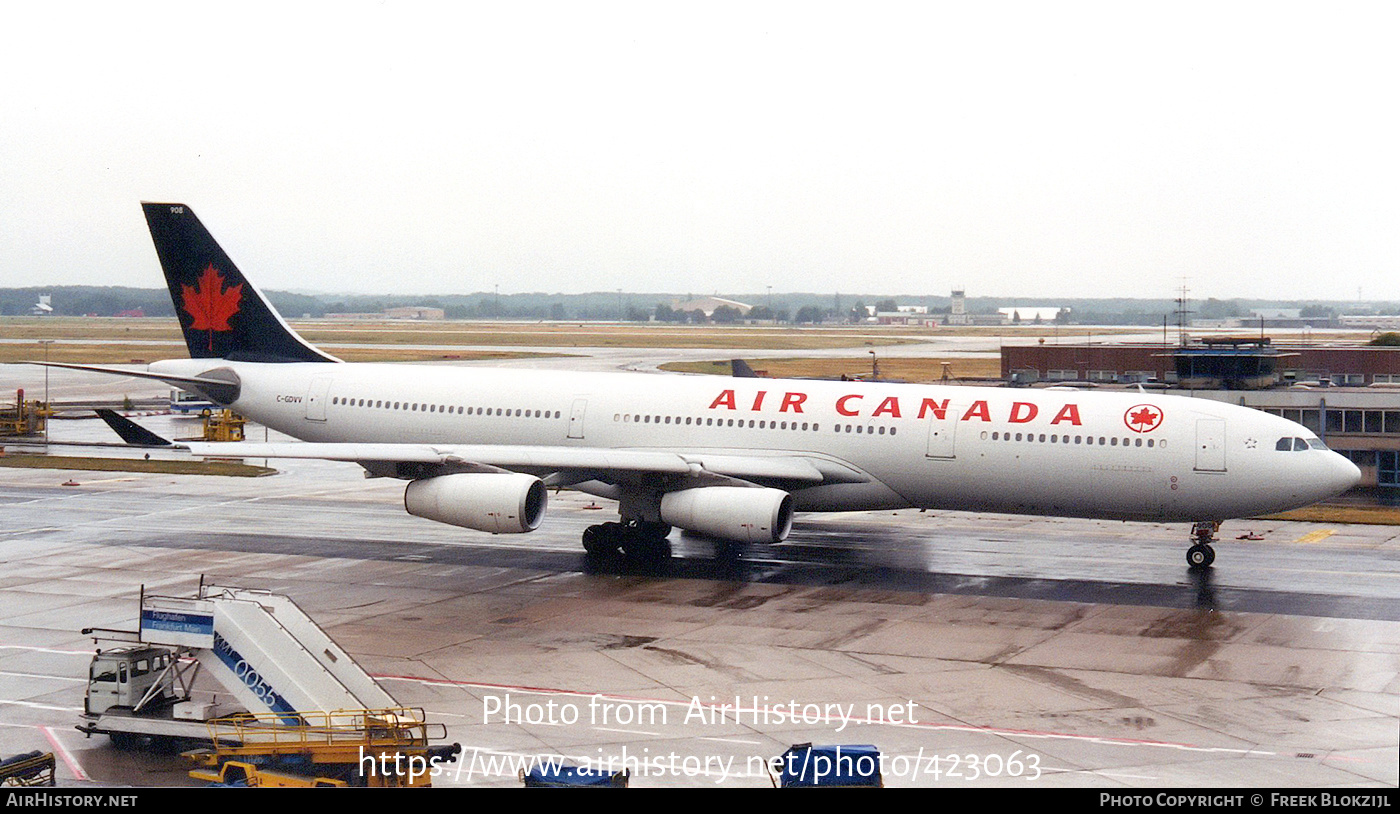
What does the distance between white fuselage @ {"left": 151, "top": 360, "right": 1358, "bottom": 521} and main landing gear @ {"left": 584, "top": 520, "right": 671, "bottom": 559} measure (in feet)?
7.93

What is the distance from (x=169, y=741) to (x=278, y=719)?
2267 mm

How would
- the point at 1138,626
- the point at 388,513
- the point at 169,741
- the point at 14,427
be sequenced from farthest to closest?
the point at 14,427, the point at 388,513, the point at 1138,626, the point at 169,741

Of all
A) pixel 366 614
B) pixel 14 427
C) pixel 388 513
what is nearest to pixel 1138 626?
pixel 366 614

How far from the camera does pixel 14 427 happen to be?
63.7m

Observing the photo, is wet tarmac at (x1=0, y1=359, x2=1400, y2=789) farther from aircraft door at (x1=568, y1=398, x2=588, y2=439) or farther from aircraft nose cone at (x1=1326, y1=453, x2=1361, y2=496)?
aircraft door at (x1=568, y1=398, x2=588, y2=439)

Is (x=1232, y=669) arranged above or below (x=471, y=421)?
below

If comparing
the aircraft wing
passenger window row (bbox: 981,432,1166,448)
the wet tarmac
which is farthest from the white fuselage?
the wet tarmac

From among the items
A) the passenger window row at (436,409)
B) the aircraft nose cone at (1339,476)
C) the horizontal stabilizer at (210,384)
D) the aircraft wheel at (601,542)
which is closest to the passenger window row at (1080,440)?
the aircraft nose cone at (1339,476)

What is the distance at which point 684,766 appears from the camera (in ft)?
57.8

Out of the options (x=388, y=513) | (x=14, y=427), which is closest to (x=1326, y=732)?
(x=388, y=513)

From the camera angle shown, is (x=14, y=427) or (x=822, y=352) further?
(x=822, y=352)

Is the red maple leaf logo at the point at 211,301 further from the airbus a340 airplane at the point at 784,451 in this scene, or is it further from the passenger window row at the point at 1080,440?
the passenger window row at the point at 1080,440

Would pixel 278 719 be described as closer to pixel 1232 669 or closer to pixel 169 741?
pixel 169 741
